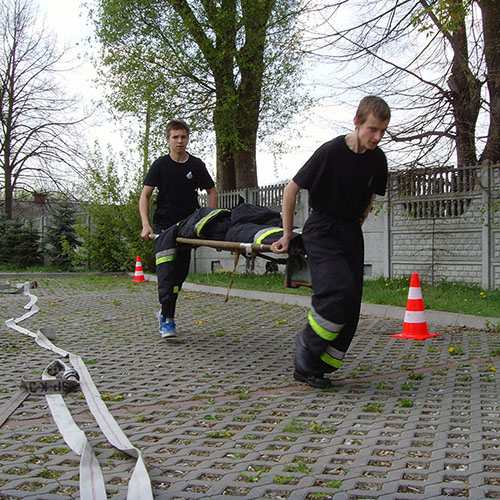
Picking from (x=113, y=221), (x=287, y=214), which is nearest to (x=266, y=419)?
(x=287, y=214)

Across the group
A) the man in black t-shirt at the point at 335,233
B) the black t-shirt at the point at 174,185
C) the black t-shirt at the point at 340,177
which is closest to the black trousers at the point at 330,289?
the man in black t-shirt at the point at 335,233

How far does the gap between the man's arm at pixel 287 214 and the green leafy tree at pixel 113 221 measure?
49.4ft

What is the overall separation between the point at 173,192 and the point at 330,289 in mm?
3031

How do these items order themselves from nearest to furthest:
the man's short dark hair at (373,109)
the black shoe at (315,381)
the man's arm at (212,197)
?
the man's short dark hair at (373,109)
the black shoe at (315,381)
the man's arm at (212,197)

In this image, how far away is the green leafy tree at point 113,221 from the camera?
20.0 meters

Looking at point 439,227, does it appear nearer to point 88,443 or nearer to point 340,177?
point 340,177

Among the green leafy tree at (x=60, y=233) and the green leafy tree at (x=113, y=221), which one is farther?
the green leafy tree at (x=60, y=233)

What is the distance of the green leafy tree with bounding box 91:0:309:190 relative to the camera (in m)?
19.7

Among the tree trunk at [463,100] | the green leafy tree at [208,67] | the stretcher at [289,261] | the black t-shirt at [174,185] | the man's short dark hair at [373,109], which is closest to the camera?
the man's short dark hair at [373,109]

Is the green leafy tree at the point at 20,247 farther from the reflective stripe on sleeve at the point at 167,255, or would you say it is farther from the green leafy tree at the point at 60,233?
the reflective stripe on sleeve at the point at 167,255

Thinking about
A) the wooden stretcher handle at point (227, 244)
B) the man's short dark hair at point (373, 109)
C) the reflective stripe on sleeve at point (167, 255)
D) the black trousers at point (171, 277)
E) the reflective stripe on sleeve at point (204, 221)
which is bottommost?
the black trousers at point (171, 277)

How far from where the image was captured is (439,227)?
12789 millimetres

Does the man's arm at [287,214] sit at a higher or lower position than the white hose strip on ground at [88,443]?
higher

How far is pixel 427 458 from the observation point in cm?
328
